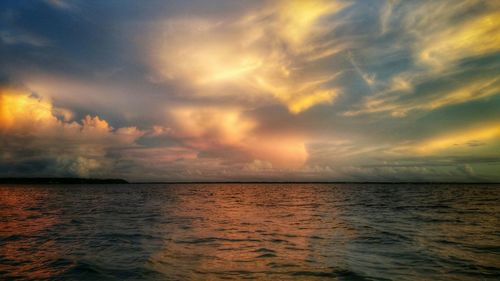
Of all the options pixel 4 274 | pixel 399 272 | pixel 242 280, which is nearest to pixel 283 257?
pixel 242 280

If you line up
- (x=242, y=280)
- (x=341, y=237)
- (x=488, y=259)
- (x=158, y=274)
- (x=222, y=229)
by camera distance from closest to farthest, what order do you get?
(x=242, y=280)
(x=158, y=274)
(x=488, y=259)
(x=341, y=237)
(x=222, y=229)

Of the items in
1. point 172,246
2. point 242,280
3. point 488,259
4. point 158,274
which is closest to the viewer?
point 242,280

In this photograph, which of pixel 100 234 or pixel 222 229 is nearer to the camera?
pixel 100 234

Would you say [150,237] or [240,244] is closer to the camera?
[240,244]

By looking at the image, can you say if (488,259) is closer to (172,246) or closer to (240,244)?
(240,244)

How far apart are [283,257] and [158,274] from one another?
5034 millimetres

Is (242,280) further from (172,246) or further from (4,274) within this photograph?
(4,274)

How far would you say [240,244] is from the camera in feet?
52.3

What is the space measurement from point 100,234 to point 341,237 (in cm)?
1459

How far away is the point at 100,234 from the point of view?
19.7 metres

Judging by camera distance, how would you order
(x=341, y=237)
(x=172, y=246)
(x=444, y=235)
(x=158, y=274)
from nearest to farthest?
(x=158, y=274) → (x=172, y=246) → (x=341, y=237) → (x=444, y=235)

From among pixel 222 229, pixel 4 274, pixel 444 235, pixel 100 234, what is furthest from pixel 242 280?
pixel 444 235

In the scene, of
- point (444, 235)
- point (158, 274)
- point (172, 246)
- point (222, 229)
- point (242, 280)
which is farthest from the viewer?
point (222, 229)

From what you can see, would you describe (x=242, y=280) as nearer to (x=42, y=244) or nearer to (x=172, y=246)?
(x=172, y=246)
